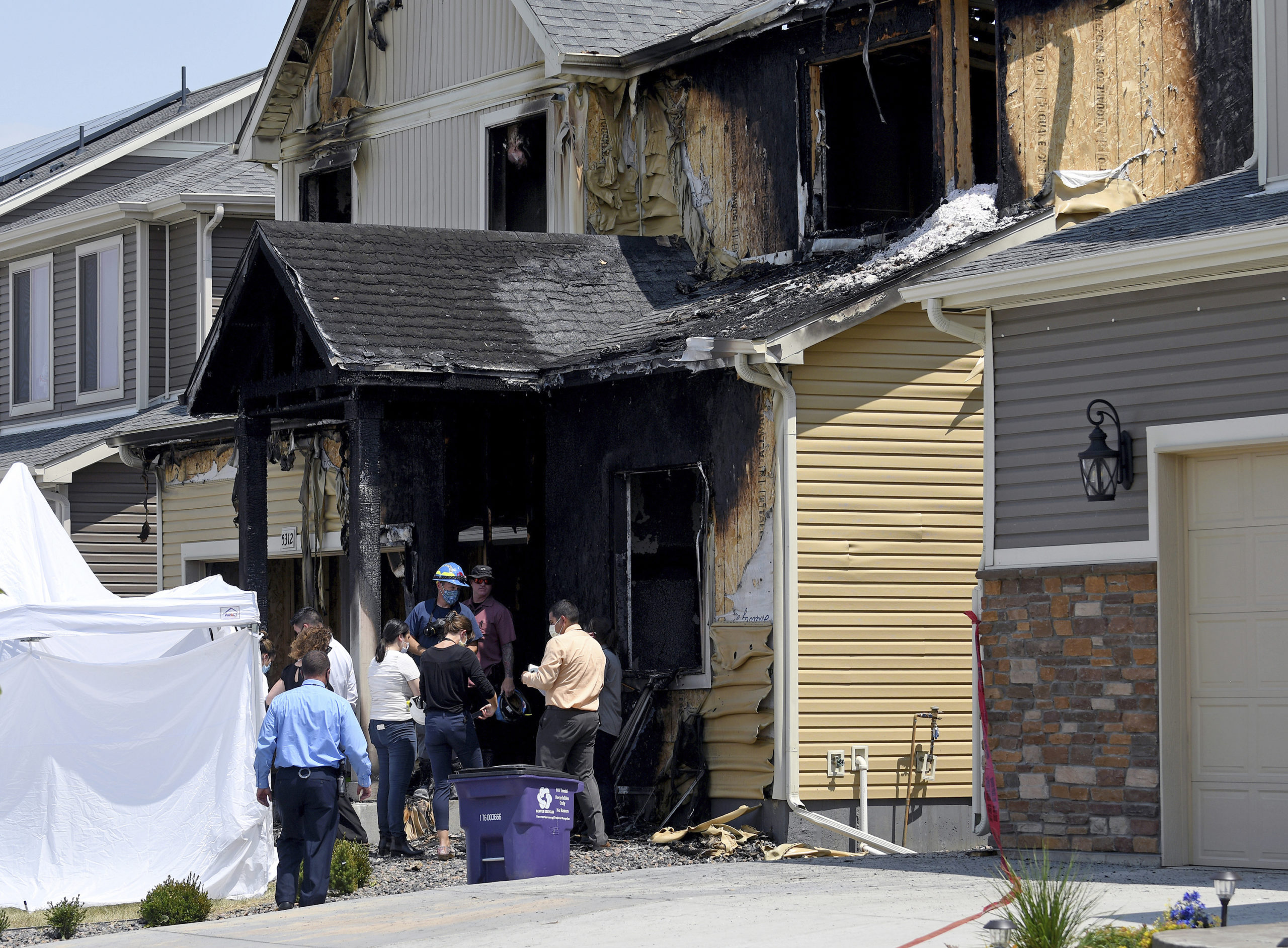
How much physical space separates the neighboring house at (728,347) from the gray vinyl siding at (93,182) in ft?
34.0

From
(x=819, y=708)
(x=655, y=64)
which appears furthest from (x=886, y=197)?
(x=819, y=708)

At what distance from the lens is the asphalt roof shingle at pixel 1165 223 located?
1074cm

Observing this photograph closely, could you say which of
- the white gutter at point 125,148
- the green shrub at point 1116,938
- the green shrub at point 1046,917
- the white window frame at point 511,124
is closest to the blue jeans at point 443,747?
the white window frame at point 511,124

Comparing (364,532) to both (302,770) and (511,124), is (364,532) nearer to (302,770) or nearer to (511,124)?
(302,770)

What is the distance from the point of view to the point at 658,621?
15.4 meters

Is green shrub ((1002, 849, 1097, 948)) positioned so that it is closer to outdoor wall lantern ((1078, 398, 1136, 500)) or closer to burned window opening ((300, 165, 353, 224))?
outdoor wall lantern ((1078, 398, 1136, 500))

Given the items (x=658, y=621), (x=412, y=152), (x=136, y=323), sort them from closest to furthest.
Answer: (x=658, y=621) < (x=412, y=152) < (x=136, y=323)

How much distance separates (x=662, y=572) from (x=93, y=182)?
15.9 metres

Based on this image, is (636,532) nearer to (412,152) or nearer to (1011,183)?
(1011,183)

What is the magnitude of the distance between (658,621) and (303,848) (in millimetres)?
4715

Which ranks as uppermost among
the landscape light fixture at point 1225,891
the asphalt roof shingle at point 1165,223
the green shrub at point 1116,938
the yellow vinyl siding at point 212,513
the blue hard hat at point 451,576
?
the asphalt roof shingle at point 1165,223

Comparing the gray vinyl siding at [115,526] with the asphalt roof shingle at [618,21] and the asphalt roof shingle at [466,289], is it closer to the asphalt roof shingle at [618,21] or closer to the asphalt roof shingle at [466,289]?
the asphalt roof shingle at [466,289]

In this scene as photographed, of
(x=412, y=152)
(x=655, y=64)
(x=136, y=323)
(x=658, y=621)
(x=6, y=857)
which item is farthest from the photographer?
(x=136, y=323)

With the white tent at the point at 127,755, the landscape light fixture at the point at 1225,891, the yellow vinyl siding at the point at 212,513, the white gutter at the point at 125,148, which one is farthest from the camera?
the white gutter at the point at 125,148
